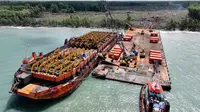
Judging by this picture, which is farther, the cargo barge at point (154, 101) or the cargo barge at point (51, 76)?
the cargo barge at point (51, 76)

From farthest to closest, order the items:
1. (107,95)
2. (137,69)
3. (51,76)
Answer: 1. (137,69)
2. (107,95)
3. (51,76)

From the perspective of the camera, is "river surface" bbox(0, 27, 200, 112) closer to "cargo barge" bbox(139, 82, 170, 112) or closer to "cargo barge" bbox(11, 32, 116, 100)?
"cargo barge" bbox(139, 82, 170, 112)

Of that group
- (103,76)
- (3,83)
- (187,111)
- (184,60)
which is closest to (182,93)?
(187,111)

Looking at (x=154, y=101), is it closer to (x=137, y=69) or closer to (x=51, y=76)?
(x=137, y=69)

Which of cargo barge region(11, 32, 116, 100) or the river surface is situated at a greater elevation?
cargo barge region(11, 32, 116, 100)

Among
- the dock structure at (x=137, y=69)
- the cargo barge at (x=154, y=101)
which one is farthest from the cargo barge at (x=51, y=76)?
the cargo barge at (x=154, y=101)

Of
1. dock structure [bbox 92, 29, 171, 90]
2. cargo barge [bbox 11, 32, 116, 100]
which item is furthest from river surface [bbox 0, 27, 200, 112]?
cargo barge [bbox 11, 32, 116, 100]

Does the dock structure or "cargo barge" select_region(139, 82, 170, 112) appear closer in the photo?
"cargo barge" select_region(139, 82, 170, 112)

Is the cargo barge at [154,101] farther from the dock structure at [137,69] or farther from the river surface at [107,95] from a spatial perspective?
the dock structure at [137,69]

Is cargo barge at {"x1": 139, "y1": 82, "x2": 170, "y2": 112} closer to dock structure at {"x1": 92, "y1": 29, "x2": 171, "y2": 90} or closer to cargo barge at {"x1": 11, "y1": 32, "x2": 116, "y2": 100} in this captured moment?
dock structure at {"x1": 92, "y1": 29, "x2": 171, "y2": 90}

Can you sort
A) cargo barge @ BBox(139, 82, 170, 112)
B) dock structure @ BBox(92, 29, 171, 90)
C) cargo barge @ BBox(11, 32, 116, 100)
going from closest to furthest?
cargo barge @ BBox(139, 82, 170, 112) < cargo barge @ BBox(11, 32, 116, 100) < dock structure @ BBox(92, 29, 171, 90)

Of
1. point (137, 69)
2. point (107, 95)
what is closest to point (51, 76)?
point (107, 95)

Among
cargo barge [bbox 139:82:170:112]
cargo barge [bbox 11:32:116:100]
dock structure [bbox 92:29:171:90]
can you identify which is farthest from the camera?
dock structure [bbox 92:29:171:90]
